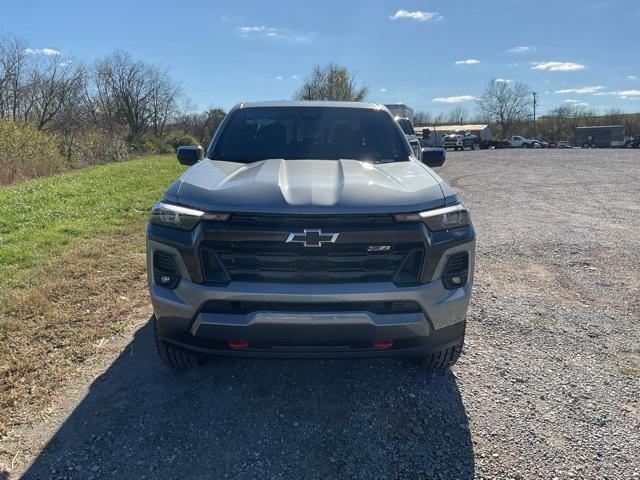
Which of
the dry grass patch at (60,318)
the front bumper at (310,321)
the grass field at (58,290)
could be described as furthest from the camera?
the grass field at (58,290)

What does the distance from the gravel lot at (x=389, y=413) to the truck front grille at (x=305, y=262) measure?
0.86 m

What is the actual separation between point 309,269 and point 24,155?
1933 centimetres

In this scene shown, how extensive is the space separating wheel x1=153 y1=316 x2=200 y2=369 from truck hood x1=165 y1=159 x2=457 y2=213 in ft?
3.01

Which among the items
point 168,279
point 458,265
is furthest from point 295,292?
point 458,265

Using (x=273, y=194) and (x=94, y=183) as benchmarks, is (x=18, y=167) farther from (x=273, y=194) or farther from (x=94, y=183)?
(x=273, y=194)

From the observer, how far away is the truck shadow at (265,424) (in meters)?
2.25

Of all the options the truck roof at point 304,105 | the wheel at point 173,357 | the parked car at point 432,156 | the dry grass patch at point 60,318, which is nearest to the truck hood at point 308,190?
the wheel at point 173,357

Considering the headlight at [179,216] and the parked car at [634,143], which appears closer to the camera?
the headlight at [179,216]

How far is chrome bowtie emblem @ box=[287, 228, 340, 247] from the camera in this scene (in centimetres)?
237

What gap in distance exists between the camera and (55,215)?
812 cm

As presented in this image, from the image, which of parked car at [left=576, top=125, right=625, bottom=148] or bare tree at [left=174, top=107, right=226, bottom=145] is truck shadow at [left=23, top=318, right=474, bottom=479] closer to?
bare tree at [left=174, top=107, right=226, bottom=145]

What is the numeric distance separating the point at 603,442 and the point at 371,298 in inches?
59.3

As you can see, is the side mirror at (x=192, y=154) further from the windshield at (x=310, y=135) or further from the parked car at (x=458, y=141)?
the parked car at (x=458, y=141)

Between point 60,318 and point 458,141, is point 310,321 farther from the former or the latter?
point 458,141
